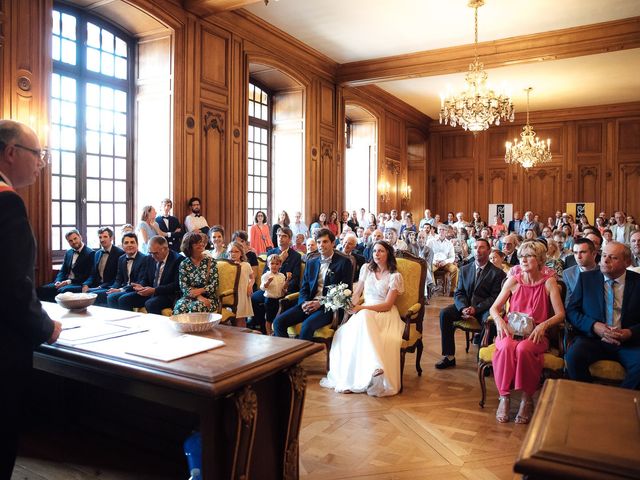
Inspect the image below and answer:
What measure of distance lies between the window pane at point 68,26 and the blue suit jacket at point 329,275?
484 centimetres

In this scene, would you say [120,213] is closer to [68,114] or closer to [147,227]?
[147,227]

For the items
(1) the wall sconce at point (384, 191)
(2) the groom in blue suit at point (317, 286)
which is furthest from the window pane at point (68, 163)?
(1) the wall sconce at point (384, 191)

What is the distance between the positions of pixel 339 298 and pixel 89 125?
192 inches

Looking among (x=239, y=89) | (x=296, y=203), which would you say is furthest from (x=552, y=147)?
(x=239, y=89)

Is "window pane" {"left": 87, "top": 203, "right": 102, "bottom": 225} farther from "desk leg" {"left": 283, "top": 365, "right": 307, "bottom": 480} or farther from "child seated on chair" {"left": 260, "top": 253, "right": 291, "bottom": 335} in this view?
"desk leg" {"left": 283, "top": 365, "right": 307, "bottom": 480}

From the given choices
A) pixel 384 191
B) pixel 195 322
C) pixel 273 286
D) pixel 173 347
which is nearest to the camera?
pixel 173 347

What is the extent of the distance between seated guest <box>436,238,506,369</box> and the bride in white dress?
28.0 inches

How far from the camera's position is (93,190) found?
23.6 ft

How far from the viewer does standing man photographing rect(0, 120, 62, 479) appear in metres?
1.81

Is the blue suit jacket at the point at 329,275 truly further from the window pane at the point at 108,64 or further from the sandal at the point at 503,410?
the window pane at the point at 108,64

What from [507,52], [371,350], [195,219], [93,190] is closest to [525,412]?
[371,350]

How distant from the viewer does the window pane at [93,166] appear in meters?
7.13

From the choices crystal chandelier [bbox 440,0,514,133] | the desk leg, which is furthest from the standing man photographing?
crystal chandelier [bbox 440,0,514,133]

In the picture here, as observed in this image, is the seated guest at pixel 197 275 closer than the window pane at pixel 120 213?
Yes
